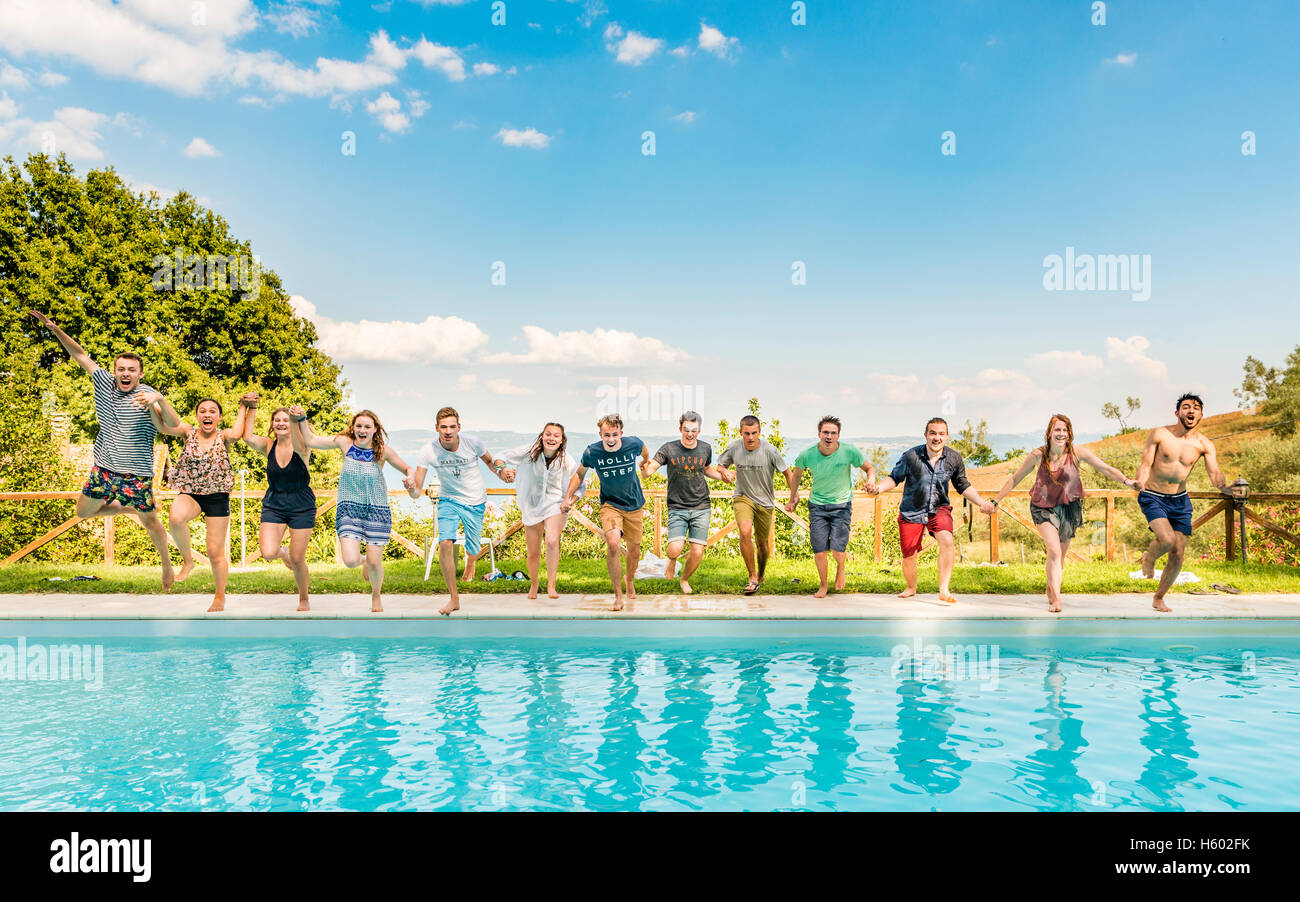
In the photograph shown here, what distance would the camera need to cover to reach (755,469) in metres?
8.89

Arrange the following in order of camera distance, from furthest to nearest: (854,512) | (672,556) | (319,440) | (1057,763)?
(854,512) < (672,556) < (319,440) < (1057,763)

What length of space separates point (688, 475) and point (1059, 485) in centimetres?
381

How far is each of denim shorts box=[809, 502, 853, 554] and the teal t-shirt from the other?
8 cm

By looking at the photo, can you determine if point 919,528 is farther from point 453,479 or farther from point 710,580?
point 453,479

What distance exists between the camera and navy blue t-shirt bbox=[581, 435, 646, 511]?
8461mm

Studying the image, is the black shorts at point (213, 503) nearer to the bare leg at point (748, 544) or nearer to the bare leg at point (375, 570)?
the bare leg at point (375, 570)

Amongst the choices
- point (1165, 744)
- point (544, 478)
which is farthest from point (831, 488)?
point (1165, 744)

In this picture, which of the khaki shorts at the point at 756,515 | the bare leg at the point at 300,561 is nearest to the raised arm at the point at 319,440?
the bare leg at the point at 300,561

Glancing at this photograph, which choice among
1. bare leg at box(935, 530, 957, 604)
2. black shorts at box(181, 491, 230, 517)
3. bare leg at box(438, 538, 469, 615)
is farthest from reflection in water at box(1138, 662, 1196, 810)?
black shorts at box(181, 491, 230, 517)

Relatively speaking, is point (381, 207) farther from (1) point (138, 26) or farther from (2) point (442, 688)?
(2) point (442, 688)

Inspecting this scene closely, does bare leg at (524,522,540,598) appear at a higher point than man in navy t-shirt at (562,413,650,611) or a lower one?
lower

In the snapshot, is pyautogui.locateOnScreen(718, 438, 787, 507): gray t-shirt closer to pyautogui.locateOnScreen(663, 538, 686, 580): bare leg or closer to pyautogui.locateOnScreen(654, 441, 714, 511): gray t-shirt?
pyautogui.locateOnScreen(654, 441, 714, 511): gray t-shirt

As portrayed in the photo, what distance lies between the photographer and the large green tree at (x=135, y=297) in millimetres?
22469
